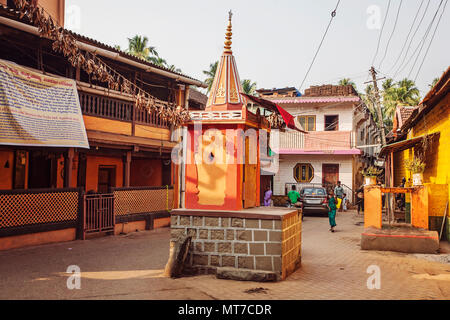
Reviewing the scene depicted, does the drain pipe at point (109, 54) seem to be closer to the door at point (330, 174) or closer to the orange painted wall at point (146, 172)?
the orange painted wall at point (146, 172)

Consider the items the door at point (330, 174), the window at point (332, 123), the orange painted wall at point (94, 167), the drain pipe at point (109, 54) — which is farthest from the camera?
the window at point (332, 123)

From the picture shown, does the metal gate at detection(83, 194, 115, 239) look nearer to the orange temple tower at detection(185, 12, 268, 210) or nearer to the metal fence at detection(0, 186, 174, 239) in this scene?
the metal fence at detection(0, 186, 174, 239)

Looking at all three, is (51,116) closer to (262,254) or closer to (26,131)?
(26,131)

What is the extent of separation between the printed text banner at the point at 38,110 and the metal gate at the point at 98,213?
1.93 metres

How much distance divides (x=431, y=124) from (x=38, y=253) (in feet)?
42.9

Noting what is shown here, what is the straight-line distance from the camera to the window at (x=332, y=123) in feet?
84.4

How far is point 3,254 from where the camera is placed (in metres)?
9.55

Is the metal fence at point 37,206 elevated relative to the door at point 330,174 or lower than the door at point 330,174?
lower

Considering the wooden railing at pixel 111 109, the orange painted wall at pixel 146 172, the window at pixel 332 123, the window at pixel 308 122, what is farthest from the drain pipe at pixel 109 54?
the window at pixel 332 123

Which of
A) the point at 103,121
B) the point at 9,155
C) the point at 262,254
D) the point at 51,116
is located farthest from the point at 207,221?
the point at 9,155

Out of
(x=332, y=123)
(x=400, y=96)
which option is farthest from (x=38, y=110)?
(x=400, y=96)

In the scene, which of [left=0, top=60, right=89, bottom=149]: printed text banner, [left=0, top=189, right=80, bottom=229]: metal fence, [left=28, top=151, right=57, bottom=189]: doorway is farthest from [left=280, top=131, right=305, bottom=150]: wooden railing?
[left=0, top=189, right=80, bottom=229]: metal fence

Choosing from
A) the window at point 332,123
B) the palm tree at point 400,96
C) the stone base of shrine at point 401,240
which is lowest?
the stone base of shrine at point 401,240

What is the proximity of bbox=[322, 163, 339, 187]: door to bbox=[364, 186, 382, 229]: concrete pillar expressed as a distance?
1411 cm
